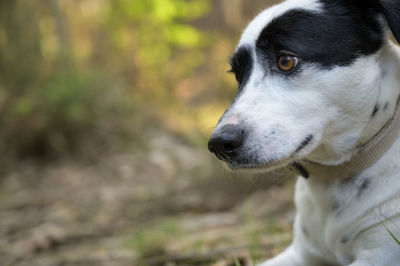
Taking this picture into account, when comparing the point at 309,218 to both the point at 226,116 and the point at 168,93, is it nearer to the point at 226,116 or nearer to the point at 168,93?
the point at 226,116

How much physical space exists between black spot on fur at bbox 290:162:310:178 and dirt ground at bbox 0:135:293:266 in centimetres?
19

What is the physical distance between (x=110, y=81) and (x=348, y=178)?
17.5ft

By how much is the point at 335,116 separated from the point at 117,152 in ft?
15.7

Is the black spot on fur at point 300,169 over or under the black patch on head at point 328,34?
under

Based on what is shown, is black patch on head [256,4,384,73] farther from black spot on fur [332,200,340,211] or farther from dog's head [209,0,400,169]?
black spot on fur [332,200,340,211]

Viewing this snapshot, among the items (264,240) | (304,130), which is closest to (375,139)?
(304,130)

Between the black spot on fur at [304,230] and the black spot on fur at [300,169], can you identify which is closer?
the black spot on fur at [300,169]

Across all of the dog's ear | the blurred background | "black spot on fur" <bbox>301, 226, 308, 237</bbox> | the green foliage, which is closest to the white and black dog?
the dog's ear

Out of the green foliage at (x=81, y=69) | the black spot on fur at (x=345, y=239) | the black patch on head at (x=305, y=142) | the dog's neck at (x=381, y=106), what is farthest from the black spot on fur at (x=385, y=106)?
the green foliage at (x=81, y=69)

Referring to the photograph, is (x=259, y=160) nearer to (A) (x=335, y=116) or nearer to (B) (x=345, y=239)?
(A) (x=335, y=116)

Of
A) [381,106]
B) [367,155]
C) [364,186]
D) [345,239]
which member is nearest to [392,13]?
[381,106]

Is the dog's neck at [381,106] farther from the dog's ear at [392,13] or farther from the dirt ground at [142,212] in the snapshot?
the dirt ground at [142,212]

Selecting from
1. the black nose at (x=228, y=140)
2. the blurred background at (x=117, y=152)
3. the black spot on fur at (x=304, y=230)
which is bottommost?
the black spot on fur at (x=304, y=230)

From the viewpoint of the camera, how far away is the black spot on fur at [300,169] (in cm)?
196
